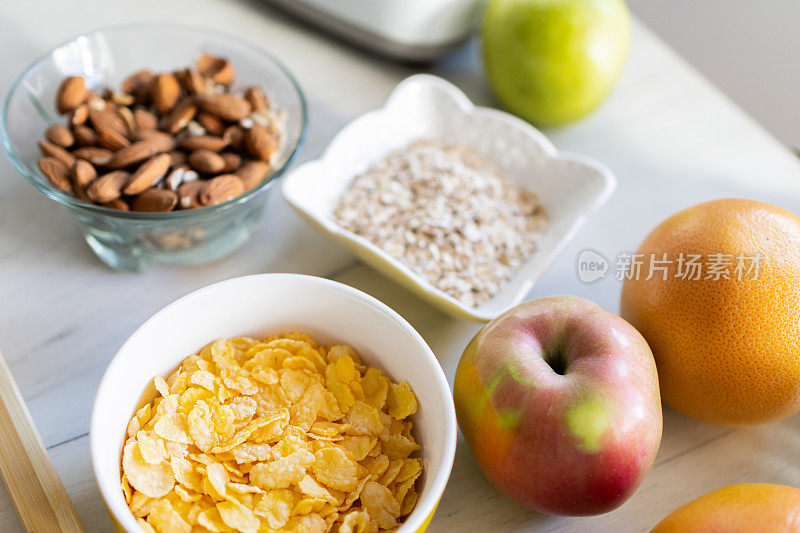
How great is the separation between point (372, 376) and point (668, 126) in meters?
0.56

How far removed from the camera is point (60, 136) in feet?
2.29

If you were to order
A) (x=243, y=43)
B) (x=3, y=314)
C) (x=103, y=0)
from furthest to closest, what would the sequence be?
(x=103, y=0) < (x=243, y=43) < (x=3, y=314)

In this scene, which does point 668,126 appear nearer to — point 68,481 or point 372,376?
point 372,376

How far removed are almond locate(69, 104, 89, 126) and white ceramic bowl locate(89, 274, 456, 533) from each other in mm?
289

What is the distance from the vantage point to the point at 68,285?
693 millimetres

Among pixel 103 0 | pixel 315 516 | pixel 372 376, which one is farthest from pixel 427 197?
pixel 103 0

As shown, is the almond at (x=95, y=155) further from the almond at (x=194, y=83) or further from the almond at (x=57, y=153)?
the almond at (x=194, y=83)

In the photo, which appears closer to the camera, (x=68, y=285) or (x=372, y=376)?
(x=372, y=376)

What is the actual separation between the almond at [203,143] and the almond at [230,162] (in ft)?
0.04

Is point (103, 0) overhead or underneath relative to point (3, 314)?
overhead

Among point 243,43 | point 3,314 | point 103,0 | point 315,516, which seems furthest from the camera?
point 103,0

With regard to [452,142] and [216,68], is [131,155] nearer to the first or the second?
[216,68]

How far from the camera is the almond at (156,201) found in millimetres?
642

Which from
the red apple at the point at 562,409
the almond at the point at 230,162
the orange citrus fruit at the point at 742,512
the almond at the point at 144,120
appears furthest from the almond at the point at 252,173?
the orange citrus fruit at the point at 742,512
